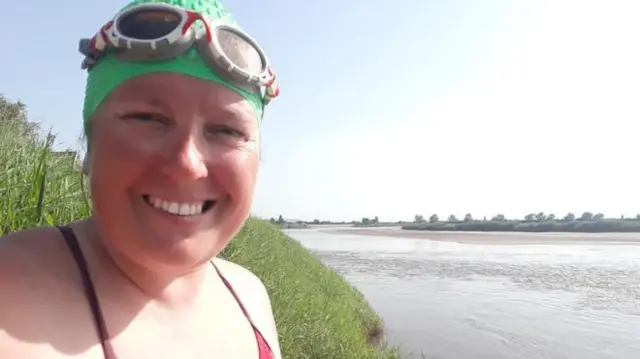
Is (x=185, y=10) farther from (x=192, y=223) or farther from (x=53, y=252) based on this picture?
(x=53, y=252)

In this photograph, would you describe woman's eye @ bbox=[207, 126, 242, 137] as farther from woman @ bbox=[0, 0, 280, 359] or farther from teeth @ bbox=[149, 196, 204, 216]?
→ teeth @ bbox=[149, 196, 204, 216]

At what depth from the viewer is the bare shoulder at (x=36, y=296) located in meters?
1.10

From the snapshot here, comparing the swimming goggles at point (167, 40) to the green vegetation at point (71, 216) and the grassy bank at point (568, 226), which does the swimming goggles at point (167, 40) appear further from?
the grassy bank at point (568, 226)

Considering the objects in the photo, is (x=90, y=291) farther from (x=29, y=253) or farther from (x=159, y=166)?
(x=159, y=166)

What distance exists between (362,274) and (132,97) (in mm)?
24693

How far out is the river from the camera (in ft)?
43.0

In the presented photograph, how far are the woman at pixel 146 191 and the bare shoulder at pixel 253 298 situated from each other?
288mm

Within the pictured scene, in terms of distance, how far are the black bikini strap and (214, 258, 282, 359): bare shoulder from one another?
1.75 ft

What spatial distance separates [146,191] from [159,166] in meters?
0.06

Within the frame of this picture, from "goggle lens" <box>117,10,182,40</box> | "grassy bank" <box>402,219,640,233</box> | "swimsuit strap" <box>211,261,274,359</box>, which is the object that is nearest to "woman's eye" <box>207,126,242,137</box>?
"goggle lens" <box>117,10,182,40</box>


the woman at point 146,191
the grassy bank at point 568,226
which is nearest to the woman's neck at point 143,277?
the woman at point 146,191

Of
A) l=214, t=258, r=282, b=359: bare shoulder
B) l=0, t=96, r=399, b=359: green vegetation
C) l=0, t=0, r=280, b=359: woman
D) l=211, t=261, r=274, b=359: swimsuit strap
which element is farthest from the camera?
l=0, t=96, r=399, b=359: green vegetation

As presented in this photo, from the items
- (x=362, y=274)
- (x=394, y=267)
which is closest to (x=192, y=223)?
(x=362, y=274)

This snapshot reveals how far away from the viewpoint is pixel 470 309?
17422 mm
